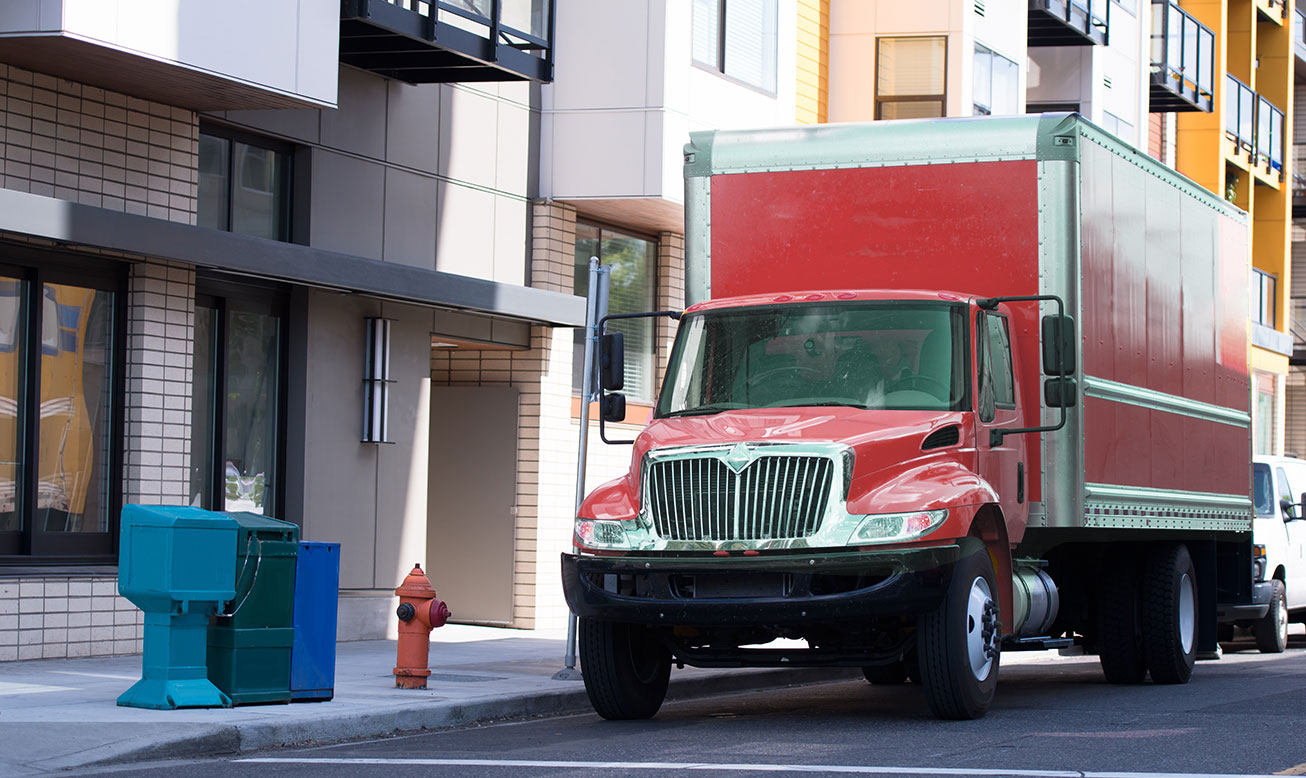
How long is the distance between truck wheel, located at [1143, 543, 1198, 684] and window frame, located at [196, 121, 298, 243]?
7626 mm

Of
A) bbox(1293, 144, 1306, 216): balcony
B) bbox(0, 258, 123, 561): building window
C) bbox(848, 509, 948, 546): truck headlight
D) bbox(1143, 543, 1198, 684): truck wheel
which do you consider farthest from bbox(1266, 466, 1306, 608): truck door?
bbox(1293, 144, 1306, 216): balcony

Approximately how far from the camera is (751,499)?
410 inches

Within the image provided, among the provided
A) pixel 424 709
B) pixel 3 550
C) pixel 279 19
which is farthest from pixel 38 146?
pixel 424 709

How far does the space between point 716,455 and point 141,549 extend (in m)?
3.33

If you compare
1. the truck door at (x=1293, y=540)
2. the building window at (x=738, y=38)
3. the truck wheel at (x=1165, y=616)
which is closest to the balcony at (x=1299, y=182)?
the truck door at (x=1293, y=540)

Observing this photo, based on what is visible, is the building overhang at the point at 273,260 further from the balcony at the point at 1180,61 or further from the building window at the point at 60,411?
the balcony at the point at 1180,61

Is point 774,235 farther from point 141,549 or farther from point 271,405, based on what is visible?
point 271,405

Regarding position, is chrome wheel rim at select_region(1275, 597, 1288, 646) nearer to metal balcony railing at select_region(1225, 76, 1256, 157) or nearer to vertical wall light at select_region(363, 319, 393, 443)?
vertical wall light at select_region(363, 319, 393, 443)

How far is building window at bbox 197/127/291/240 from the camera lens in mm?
15469

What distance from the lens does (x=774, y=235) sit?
12.4m

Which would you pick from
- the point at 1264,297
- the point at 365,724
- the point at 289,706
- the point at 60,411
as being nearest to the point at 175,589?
the point at 289,706

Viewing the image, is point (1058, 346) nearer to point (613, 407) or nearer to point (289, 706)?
point (613, 407)

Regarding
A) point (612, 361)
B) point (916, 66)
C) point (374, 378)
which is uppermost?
point (916, 66)

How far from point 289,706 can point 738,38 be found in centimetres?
1170
